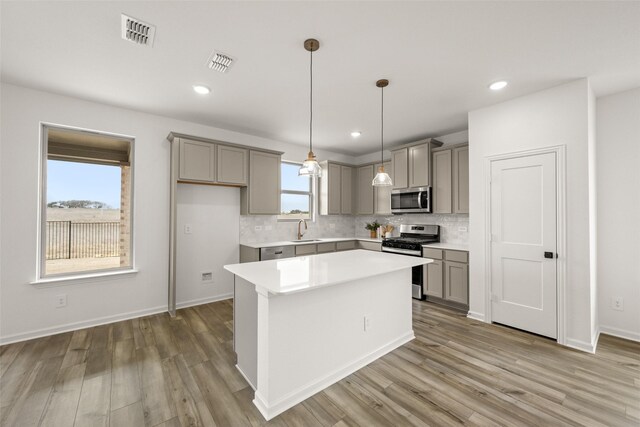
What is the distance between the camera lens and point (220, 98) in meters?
3.24

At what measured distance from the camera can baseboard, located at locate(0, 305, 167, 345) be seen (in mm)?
2895

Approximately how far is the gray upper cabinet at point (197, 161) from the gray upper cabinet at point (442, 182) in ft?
11.4

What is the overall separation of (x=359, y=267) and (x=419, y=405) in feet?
3.52

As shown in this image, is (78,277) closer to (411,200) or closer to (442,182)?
(411,200)

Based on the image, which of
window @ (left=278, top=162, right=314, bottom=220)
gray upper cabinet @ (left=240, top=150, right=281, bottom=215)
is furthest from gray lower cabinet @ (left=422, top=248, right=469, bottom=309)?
gray upper cabinet @ (left=240, top=150, right=281, bottom=215)

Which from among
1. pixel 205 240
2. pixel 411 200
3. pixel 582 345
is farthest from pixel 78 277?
pixel 582 345

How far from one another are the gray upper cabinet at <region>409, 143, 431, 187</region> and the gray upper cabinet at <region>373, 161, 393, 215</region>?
1.70 feet

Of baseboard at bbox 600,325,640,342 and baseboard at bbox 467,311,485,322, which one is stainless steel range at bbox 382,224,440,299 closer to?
baseboard at bbox 467,311,485,322

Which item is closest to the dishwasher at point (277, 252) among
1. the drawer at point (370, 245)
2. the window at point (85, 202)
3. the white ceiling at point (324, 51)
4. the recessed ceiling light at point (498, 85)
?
the drawer at point (370, 245)

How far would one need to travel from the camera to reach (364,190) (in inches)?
229

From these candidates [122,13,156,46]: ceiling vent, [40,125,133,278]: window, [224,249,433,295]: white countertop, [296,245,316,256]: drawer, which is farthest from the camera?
[296,245,316,256]: drawer

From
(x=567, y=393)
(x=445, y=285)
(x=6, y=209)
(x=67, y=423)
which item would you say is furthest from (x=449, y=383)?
(x=6, y=209)

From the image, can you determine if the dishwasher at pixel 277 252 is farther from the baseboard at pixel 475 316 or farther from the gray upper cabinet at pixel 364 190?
the baseboard at pixel 475 316

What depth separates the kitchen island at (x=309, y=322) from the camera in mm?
1887
